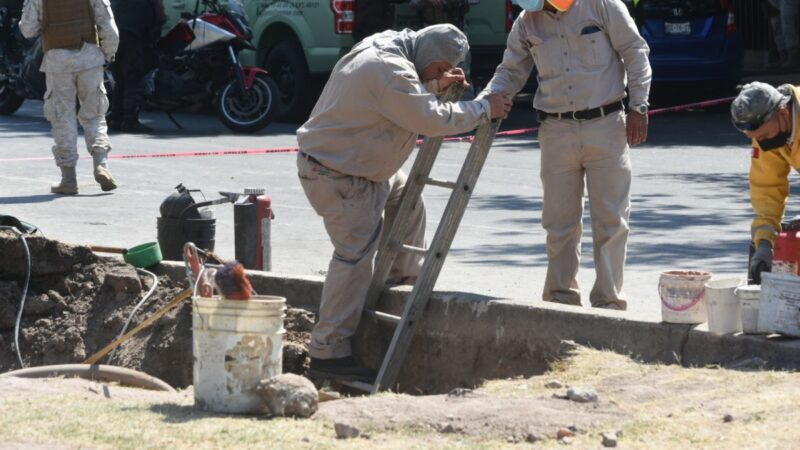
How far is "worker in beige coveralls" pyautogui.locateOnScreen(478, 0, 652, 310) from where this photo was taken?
793cm

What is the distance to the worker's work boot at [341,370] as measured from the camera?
7793 millimetres

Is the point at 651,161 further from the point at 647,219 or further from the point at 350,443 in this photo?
the point at 350,443

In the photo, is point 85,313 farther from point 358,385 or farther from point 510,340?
point 510,340

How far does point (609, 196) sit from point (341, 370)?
5.50 ft

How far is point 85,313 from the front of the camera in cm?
895

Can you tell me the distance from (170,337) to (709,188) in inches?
255

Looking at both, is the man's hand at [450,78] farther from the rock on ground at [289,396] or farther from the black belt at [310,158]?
the rock on ground at [289,396]

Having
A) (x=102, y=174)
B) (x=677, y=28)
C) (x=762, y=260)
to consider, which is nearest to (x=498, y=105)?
(x=762, y=260)

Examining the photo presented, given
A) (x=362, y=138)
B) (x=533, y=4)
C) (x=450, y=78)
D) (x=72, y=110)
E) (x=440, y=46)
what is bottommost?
(x=72, y=110)

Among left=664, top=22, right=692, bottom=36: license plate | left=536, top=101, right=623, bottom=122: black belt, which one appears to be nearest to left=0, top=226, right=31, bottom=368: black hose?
left=536, top=101, right=623, bottom=122: black belt

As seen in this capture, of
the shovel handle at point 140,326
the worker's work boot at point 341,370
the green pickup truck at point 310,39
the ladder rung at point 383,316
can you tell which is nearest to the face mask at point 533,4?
the ladder rung at point 383,316

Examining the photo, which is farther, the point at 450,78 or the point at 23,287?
the point at 23,287

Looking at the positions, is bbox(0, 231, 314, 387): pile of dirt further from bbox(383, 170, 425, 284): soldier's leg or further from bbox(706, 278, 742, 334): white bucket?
bbox(706, 278, 742, 334): white bucket

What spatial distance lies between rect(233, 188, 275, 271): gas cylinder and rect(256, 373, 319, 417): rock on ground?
115 inches
